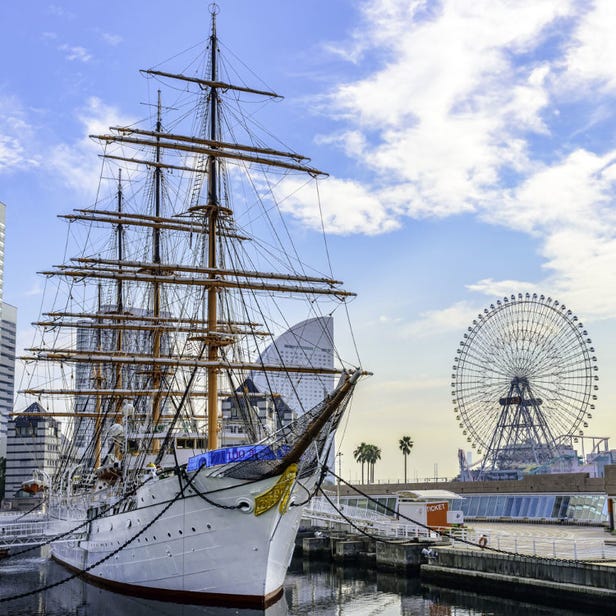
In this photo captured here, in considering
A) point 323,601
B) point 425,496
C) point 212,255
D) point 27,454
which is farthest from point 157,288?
point 27,454

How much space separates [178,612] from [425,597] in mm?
11212

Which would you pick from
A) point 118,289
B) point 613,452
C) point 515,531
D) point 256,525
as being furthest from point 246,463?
point 613,452

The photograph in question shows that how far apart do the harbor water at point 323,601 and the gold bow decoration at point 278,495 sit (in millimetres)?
4073

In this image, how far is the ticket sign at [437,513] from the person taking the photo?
47312mm

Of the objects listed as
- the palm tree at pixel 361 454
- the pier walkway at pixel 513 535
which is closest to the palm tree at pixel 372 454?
the palm tree at pixel 361 454

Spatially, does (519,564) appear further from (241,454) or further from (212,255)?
(212,255)

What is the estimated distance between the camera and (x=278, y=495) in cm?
3002

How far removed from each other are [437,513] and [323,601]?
14067mm

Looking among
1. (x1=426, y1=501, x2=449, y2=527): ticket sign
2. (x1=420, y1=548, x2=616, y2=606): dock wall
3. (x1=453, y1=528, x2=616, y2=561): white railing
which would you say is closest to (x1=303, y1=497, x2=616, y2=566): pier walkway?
(x1=453, y1=528, x2=616, y2=561): white railing

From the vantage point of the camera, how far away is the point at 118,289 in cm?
7350

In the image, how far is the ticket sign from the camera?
4731cm

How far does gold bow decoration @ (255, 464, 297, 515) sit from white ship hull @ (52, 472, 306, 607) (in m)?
0.19

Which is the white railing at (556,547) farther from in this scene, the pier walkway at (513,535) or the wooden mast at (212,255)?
the wooden mast at (212,255)

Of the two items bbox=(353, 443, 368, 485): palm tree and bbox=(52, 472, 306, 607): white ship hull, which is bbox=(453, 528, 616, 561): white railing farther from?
bbox=(353, 443, 368, 485): palm tree
